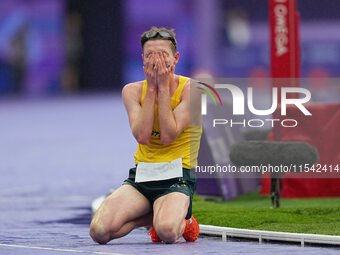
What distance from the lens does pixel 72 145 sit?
59.0ft

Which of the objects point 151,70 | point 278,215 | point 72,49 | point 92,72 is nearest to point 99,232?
point 151,70

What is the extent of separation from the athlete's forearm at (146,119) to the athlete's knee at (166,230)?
2.09 feet

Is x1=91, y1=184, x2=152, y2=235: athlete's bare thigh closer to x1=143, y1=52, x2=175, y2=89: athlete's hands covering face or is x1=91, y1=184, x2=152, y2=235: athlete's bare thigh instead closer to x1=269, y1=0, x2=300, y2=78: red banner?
x1=143, y1=52, x2=175, y2=89: athlete's hands covering face

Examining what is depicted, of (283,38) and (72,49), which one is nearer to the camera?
(283,38)

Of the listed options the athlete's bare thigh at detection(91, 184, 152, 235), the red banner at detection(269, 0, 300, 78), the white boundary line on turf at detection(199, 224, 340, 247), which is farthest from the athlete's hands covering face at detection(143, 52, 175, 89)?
the red banner at detection(269, 0, 300, 78)

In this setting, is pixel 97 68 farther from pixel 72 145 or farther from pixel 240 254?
pixel 240 254

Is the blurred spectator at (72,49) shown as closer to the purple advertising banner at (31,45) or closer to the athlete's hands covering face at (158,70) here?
the purple advertising banner at (31,45)

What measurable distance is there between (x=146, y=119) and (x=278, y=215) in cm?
178

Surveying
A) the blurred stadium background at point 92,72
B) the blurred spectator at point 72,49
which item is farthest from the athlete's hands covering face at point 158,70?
the blurred spectator at point 72,49

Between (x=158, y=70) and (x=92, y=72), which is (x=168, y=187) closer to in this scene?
(x=158, y=70)

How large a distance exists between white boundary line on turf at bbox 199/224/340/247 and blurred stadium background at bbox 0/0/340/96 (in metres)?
28.5

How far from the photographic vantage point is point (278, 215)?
7836mm

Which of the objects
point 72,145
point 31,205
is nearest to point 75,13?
point 72,145

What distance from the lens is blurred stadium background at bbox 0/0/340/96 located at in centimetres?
3681
